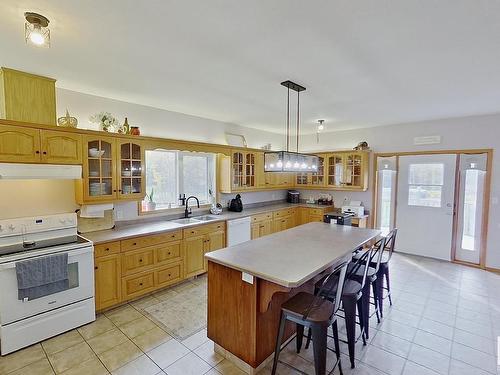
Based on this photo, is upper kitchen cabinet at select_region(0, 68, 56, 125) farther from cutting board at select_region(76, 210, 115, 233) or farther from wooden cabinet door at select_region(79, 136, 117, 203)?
cutting board at select_region(76, 210, 115, 233)

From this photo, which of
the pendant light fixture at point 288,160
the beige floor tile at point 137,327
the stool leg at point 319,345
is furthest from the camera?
the pendant light fixture at point 288,160

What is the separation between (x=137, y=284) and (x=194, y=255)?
874mm

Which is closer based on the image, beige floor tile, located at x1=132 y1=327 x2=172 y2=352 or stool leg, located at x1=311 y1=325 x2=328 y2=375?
stool leg, located at x1=311 y1=325 x2=328 y2=375

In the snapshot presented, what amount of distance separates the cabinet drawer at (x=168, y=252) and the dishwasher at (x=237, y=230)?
100 centimetres

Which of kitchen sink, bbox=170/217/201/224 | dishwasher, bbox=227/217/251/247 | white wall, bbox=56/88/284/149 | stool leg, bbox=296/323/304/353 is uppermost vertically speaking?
white wall, bbox=56/88/284/149

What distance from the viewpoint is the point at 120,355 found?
2348mm

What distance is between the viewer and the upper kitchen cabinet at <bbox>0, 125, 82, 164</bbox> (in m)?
2.47

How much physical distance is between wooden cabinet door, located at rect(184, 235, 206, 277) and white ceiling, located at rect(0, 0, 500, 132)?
2.01 m

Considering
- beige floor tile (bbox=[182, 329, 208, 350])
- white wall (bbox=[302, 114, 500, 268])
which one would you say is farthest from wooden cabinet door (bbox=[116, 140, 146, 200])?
white wall (bbox=[302, 114, 500, 268])

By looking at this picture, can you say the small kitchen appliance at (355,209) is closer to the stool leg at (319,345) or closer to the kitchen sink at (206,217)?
the kitchen sink at (206,217)

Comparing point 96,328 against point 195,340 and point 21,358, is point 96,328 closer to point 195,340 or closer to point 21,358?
point 21,358

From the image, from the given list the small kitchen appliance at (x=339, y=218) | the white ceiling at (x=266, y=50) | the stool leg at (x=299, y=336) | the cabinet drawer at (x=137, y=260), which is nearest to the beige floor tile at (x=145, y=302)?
the cabinet drawer at (x=137, y=260)

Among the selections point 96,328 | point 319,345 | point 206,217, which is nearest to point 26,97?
point 96,328

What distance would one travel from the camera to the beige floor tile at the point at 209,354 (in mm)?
2287
